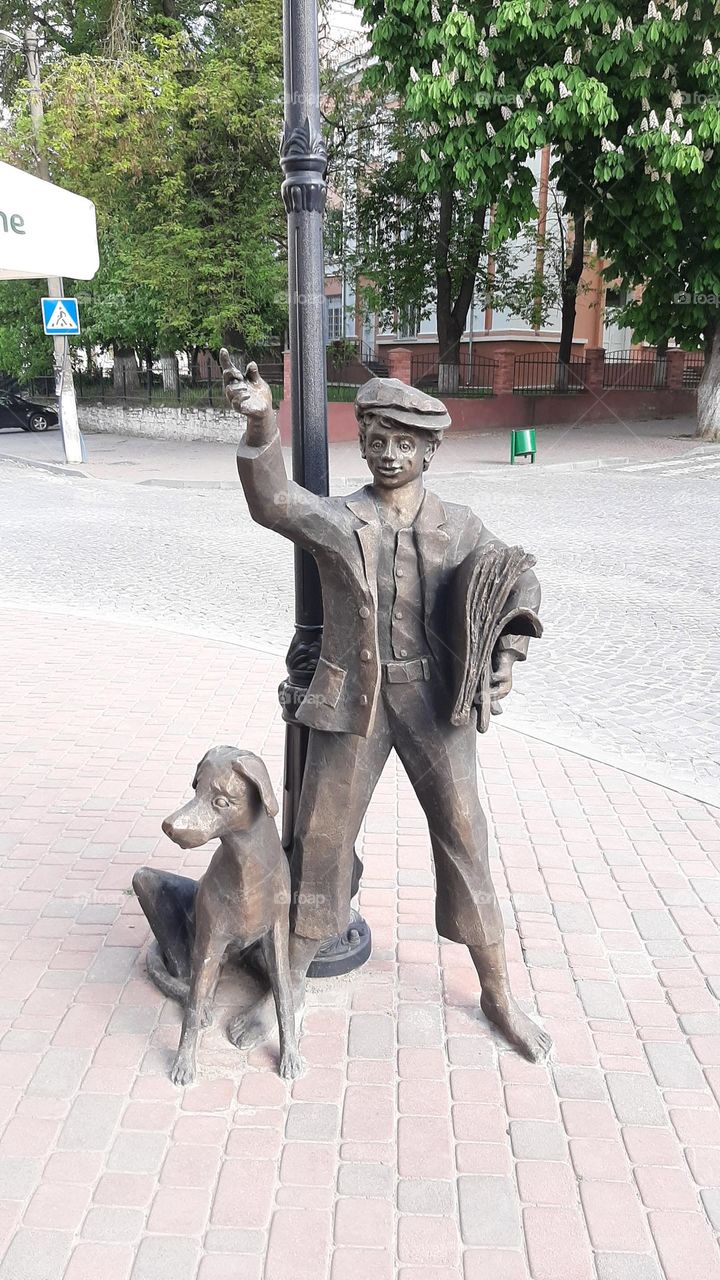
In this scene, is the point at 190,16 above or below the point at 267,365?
above

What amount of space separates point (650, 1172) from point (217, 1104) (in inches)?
49.2

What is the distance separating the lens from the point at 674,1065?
3.24 m

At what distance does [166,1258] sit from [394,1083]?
88cm

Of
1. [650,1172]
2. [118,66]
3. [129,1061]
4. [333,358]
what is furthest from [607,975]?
[333,358]

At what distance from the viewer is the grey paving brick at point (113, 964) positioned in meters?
3.73

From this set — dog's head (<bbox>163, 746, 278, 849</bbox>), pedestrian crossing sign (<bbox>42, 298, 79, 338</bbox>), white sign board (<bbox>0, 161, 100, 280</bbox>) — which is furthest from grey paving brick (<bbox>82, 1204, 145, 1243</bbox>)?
pedestrian crossing sign (<bbox>42, 298, 79, 338</bbox>)

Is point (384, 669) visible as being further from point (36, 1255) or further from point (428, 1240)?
point (36, 1255)

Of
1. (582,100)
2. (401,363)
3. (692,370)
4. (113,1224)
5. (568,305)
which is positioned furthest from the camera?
(692,370)

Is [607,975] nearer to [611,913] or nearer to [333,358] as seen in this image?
[611,913]

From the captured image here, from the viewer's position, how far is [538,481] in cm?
1711

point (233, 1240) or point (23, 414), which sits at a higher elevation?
point (233, 1240)

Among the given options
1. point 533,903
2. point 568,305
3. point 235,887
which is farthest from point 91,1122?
point 568,305

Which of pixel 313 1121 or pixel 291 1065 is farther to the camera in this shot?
pixel 291 1065

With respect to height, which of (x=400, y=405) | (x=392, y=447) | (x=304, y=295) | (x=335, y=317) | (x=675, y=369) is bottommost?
(x=675, y=369)
